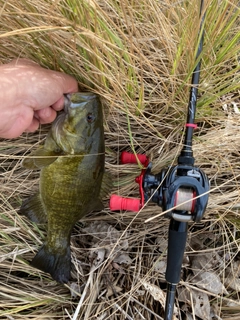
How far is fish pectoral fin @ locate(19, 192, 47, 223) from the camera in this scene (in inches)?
96.8

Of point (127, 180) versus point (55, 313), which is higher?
point (127, 180)

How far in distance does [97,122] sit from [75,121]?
5.0 inches

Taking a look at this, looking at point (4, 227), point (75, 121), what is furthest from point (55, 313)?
point (75, 121)

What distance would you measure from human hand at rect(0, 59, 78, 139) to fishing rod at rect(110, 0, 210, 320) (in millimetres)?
673

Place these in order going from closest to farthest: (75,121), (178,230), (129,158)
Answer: (178,230), (75,121), (129,158)

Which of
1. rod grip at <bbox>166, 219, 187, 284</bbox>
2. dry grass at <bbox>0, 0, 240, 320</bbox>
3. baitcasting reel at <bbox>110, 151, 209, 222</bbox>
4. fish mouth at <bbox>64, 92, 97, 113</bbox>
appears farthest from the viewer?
dry grass at <bbox>0, 0, 240, 320</bbox>

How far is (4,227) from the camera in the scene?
2.65m

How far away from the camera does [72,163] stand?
7.19 ft

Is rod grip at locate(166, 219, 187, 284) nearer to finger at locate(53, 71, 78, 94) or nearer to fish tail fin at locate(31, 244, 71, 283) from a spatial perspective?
fish tail fin at locate(31, 244, 71, 283)

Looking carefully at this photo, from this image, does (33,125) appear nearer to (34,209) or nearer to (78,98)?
(78,98)

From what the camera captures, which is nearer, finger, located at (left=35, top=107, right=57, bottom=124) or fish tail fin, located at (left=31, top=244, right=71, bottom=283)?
finger, located at (left=35, top=107, right=57, bottom=124)

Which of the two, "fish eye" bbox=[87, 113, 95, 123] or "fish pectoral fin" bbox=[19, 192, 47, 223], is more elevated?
"fish eye" bbox=[87, 113, 95, 123]

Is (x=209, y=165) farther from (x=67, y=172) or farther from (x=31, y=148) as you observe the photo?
(x=31, y=148)

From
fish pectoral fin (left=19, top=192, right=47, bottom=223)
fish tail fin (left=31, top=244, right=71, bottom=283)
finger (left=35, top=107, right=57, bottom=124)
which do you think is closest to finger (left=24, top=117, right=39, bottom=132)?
finger (left=35, top=107, right=57, bottom=124)
